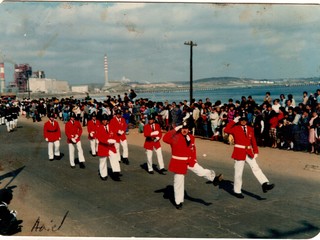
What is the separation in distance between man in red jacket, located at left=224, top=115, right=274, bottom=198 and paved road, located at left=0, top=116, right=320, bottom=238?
25 cm

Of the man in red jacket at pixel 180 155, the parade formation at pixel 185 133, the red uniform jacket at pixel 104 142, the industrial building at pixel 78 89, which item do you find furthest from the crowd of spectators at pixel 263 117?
the industrial building at pixel 78 89

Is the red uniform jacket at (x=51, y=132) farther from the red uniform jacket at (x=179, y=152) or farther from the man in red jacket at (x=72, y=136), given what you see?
the red uniform jacket at (x=179, y=152)

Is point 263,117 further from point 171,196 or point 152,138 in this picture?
point 171,196

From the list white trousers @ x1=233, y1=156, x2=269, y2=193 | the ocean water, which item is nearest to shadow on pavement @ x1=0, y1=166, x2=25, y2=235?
white trousers @ x1=233, y1=156, x2=269, y2=193

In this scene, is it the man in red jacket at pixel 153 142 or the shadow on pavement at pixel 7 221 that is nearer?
the shadow on pavement at pixel 7 221

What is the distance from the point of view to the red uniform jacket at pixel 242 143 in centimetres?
789

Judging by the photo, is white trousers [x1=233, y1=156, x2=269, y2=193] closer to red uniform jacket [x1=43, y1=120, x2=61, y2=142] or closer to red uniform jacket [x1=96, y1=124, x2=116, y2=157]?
red uniform jacket [x1=96, y1=124, x2=116, y2=157]

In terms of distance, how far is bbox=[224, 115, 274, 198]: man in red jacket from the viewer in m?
7.86

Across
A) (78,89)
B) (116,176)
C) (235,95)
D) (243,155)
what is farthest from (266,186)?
(78,89)

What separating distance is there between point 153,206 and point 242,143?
2.27 meters

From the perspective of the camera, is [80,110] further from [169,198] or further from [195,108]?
[169,198]

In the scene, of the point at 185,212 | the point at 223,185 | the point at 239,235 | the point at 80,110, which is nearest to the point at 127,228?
the point at 185,212

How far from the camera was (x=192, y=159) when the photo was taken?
7.51 meters

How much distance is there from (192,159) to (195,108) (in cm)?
966
